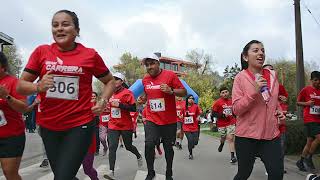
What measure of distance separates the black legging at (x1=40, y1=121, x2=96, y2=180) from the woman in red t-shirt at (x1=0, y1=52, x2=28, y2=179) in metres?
0.96

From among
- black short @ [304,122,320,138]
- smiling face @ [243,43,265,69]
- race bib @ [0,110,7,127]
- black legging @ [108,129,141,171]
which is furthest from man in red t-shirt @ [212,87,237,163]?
race bib @ [0,110,7,127]

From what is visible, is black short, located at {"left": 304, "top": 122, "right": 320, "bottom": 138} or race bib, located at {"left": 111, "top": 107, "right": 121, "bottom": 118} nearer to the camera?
race bib, located at {"left": 111, "top": 107, "right": 121, "bottom": 118}

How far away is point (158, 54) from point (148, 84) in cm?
54

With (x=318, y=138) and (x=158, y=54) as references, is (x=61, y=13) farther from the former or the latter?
(x=318, y=138)

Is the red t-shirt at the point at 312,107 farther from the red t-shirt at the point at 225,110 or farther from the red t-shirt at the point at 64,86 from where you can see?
the red t-shirt at the point at 64,86

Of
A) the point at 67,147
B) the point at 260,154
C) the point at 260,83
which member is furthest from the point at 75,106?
the point at 260,154

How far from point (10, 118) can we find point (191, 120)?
9210 millimetres

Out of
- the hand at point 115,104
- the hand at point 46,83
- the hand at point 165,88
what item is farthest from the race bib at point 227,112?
the hand at point 46,83

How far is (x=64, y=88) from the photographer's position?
4.26 m

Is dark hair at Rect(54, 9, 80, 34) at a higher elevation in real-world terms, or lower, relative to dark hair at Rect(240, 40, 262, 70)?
higher

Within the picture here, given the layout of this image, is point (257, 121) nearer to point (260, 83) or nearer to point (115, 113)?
point (260, 83)

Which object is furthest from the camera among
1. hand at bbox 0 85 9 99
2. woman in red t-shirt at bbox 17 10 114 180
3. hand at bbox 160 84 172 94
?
hand at bbox 160 84 172 94

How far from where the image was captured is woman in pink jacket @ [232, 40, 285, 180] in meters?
5.01

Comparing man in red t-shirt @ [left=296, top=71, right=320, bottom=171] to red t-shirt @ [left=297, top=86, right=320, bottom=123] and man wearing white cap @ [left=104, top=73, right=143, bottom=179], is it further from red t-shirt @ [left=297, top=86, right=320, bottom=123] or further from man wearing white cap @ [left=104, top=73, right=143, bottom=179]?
man wearing white cap @ [left=104, top=73, right=143, bottom=179]
